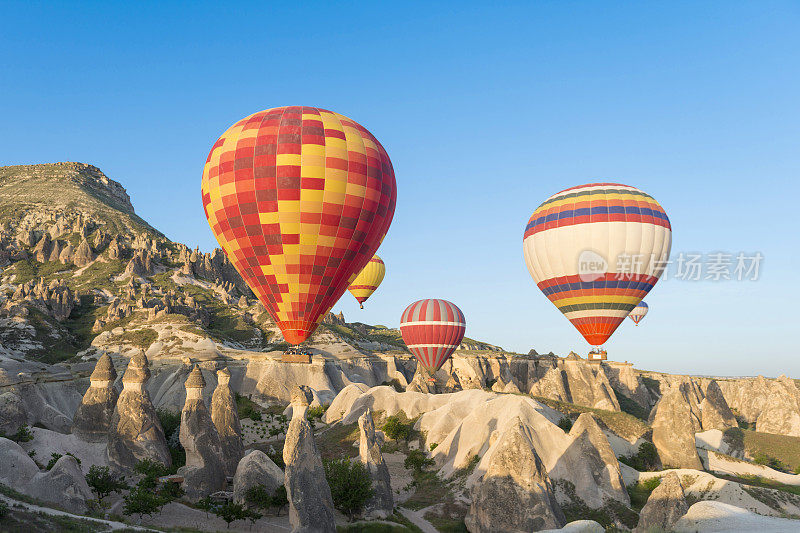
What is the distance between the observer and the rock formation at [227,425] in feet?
127

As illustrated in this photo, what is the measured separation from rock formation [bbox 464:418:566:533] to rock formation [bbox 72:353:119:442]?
31.7 metres

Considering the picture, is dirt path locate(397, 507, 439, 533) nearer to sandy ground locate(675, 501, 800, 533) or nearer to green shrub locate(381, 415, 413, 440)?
sandy ground locate(675, 501, 800, 533)

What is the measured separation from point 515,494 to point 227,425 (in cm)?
2249

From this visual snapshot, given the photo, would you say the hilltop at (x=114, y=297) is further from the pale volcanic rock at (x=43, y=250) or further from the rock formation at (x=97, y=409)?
the rock formation at (x=97, y=409)

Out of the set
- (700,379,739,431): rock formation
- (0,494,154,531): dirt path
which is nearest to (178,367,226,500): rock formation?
(0,494,154,531): dirt path

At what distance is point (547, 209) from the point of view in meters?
61.9

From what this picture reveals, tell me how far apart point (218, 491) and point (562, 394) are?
65236 mm

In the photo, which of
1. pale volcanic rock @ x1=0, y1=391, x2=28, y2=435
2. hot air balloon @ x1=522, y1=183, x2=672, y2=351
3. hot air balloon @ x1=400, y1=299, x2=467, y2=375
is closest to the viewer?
pale volcanic rock @ x1=0, y1=391, x2=28, y2=435

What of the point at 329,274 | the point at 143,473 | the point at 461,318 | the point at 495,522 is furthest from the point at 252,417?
the point at 495,522

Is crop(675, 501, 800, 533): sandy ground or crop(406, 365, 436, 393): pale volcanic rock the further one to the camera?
crop(406, 365, 436, 393): pale volcanic rock

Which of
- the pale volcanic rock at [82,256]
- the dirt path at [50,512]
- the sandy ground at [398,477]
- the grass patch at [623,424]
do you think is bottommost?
the sandy ground at [398,477]

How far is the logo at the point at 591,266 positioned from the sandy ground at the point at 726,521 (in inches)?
1334

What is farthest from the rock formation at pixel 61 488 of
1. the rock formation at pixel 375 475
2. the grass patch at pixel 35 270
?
the grass patch at pixel 35 270

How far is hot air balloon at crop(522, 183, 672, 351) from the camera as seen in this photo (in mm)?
56906
